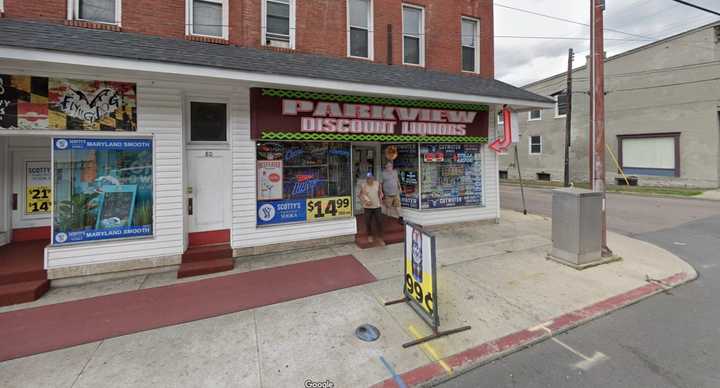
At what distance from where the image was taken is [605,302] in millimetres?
4465

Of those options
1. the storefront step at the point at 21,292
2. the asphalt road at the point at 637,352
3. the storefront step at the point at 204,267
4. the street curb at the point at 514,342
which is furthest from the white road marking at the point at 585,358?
the storefront step at the point at 21,292

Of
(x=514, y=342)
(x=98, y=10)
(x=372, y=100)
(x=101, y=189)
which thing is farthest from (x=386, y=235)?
(x=98, y=10)

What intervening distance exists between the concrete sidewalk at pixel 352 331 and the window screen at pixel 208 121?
116 inches

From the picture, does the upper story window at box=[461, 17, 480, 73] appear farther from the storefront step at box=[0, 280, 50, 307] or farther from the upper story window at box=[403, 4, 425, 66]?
the storefront step at box=[0, 280, 50, 307]

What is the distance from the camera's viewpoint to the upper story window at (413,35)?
9.15 metres

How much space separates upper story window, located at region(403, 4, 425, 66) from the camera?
9148mm

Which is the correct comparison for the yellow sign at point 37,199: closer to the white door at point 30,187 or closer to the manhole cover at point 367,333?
the white door at point 30,187

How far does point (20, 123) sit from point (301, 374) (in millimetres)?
6429

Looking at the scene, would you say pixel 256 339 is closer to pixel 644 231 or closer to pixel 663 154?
pixel 644 231

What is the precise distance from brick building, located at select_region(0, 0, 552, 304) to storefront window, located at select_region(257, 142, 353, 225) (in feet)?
0.11

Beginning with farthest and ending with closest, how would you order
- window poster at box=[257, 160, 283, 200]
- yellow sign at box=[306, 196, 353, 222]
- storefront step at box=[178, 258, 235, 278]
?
yellow sign at box=[306, 196, 353, 222]
window poster at box=[257, 160, 283, 200]
storefront step at box=[178, 258, 235, 278]

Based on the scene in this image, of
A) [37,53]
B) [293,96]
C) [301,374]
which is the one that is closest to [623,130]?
[293,96]

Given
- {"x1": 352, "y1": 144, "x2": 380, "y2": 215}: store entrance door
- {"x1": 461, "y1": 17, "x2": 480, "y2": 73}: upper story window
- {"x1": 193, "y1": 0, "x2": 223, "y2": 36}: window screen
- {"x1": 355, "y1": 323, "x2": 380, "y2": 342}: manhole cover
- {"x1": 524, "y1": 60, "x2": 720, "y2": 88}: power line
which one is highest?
{"x1": 524, "y1": 60, "x2": 720, "y2": 88}: power line

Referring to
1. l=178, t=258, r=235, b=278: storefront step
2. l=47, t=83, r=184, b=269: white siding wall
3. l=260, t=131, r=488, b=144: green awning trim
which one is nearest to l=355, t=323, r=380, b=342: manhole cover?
l=178, t=258, r=235, b=278: storefront step
